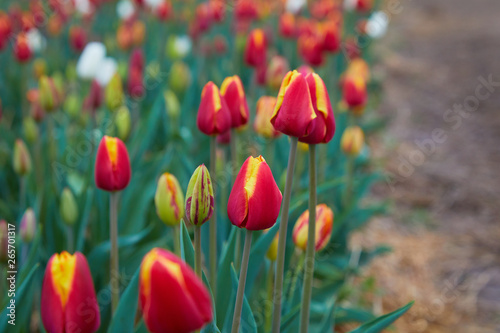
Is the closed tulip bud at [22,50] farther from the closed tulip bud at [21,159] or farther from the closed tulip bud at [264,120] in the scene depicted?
the closed tulip bud at [264,120]

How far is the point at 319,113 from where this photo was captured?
78 cm

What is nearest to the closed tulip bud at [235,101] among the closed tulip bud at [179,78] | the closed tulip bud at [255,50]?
the closed tulip bud at [255,50]

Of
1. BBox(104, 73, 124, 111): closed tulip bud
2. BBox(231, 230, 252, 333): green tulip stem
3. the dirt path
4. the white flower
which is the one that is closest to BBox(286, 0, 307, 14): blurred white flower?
the dirt path

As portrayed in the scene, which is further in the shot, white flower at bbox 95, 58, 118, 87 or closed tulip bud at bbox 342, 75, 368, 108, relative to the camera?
white flower at bbox 95, 58, 118, 87

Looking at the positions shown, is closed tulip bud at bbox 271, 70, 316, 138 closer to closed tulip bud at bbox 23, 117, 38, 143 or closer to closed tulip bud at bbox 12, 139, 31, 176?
closed tulip bud at bbox 12, 139, 31, 176

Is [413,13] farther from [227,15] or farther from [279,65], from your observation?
[279,65]

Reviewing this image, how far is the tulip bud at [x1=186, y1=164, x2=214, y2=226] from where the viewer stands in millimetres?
773

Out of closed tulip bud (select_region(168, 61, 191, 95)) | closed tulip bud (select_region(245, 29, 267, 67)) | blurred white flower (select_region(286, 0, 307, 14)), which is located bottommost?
closed tulip bud (select_region(168, 61, 191, 95))

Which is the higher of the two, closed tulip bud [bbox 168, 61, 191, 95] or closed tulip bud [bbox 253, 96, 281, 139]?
closed tulip bud [bbox 168, 61, 191, 95]

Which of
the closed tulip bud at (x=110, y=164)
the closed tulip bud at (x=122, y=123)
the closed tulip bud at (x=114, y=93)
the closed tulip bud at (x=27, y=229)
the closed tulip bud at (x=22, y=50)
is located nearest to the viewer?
the closed tulip bud at (x=110, y=164)

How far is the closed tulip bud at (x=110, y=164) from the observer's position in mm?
943

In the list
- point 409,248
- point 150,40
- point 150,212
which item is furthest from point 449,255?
point 150,40

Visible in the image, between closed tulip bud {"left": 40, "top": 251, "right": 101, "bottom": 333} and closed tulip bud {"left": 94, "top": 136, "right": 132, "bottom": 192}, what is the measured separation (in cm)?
27

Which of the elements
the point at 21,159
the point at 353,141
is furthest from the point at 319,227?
the point at 21,159
